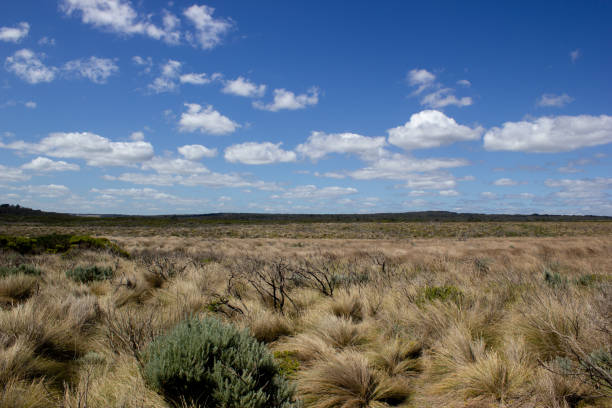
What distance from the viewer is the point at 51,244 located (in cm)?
1390

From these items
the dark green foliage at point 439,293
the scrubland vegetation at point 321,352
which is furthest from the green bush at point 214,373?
the dark green foliage at point 439,293

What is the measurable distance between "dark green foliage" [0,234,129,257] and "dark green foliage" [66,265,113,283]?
5.39 m

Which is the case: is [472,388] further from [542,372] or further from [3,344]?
[3,344]

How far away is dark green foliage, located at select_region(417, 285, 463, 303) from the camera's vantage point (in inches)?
214

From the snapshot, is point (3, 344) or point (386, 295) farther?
point (386, 295)

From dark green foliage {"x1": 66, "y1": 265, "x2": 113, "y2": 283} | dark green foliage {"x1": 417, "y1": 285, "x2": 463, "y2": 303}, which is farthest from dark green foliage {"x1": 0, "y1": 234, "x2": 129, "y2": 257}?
dark green foliage {"x1": 417, "y1": 285, "x2": 463, "y2": 303}

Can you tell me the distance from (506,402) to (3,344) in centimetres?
493

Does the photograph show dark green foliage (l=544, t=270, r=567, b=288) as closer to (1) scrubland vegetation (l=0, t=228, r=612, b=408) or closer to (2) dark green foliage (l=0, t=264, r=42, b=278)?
(1) scrubland vegetation (l=0, t=228, r=612, b=408)

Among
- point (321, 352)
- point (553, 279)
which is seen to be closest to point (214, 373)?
point (321, 352)

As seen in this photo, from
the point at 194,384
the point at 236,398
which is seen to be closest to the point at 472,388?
the point at 236,398

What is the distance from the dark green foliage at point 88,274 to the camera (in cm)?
776

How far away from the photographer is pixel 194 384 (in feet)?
9.23

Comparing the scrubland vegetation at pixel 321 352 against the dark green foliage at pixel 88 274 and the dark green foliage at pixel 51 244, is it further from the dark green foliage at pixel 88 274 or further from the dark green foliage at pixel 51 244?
the dark green foliage at pixel 51 244

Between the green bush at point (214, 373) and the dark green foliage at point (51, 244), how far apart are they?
12.1 meters
